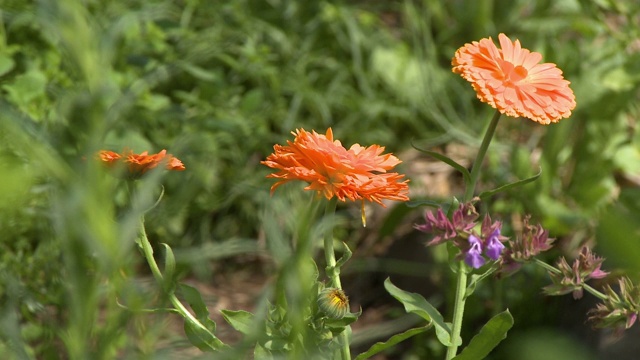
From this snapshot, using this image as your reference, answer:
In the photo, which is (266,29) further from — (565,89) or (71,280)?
(71,280)

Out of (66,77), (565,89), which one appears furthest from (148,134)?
(565,89)

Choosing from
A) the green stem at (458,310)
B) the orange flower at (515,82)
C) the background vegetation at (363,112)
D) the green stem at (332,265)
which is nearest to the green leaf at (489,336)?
the green stem at (458,310)

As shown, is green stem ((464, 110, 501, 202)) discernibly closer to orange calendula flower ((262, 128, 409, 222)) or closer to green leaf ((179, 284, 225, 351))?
orange calendula flower ((262, 128, 409, 222))

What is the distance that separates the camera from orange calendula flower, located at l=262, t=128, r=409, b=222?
44.4 inches

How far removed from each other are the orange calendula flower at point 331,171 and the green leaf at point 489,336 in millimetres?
190

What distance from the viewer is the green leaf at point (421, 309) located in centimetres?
125

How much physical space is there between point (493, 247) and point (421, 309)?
125 mm

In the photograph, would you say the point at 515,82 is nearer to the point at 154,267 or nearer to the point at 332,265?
the point at 332,265

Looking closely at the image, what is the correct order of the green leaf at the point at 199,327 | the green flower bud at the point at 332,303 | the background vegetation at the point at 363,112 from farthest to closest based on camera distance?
the background vegetation at the point at 363,112 < the green leaf at the point at 199,327 < the green flower bud at the point at 332,303

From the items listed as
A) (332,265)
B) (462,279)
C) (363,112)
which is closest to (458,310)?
(462,279)

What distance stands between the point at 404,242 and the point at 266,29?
31.1 inches

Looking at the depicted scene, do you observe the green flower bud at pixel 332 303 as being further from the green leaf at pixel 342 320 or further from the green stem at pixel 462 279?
the green stem at pixel 462 279

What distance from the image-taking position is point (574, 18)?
3.40 meters

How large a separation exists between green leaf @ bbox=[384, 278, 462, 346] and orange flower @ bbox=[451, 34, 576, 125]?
0.88 feet
